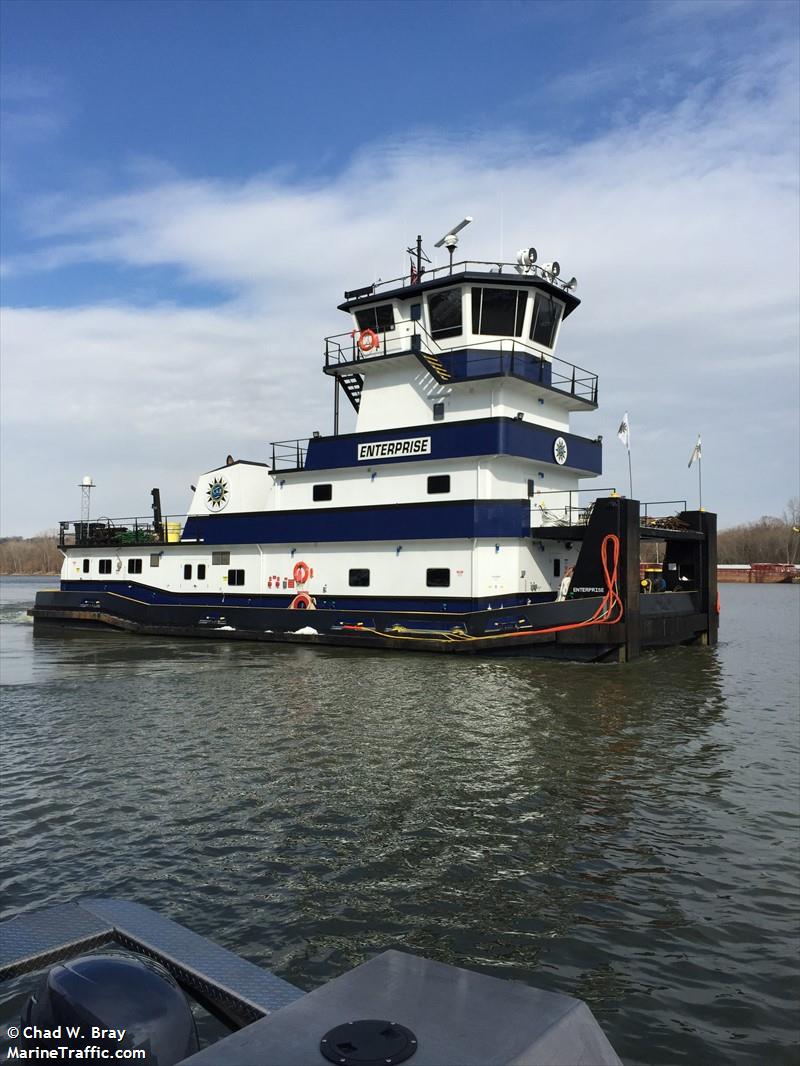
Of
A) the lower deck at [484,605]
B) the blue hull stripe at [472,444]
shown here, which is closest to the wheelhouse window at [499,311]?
the blue hull stripe at [472,444]

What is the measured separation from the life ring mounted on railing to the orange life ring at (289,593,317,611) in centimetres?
703

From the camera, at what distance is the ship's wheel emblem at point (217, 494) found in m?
24.2

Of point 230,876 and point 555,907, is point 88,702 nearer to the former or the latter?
point 230,876

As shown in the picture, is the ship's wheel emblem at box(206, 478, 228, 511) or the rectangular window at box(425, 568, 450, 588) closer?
the rectangular window at box(425, 568, 450, 588)

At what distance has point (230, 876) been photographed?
6285mm

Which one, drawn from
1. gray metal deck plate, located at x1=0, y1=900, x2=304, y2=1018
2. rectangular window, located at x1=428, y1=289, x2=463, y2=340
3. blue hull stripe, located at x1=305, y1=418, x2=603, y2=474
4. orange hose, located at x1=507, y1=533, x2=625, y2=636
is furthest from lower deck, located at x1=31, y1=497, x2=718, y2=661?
gray metal deck plate, located at x1=0, y1=900, x2=304, y2=1018

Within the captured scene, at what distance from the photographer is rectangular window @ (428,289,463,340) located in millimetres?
20531

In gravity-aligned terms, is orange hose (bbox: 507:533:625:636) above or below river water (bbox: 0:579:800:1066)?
above

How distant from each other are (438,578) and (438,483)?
2.42m

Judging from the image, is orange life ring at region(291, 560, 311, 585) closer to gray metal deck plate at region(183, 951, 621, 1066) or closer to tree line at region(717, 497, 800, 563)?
gray metal deck plate at region(183, 951, 621, 1066)

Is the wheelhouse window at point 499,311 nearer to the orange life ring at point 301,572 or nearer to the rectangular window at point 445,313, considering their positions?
the rectangular window at point 445,313

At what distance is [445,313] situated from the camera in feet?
68.3

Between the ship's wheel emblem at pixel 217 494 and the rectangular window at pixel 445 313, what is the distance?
811 cm

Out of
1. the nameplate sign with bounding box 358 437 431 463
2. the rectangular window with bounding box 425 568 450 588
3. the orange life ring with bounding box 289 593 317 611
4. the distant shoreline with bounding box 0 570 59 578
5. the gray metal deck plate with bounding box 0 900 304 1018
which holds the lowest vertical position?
the distant shoreline with bounding box 0 570 59 578
